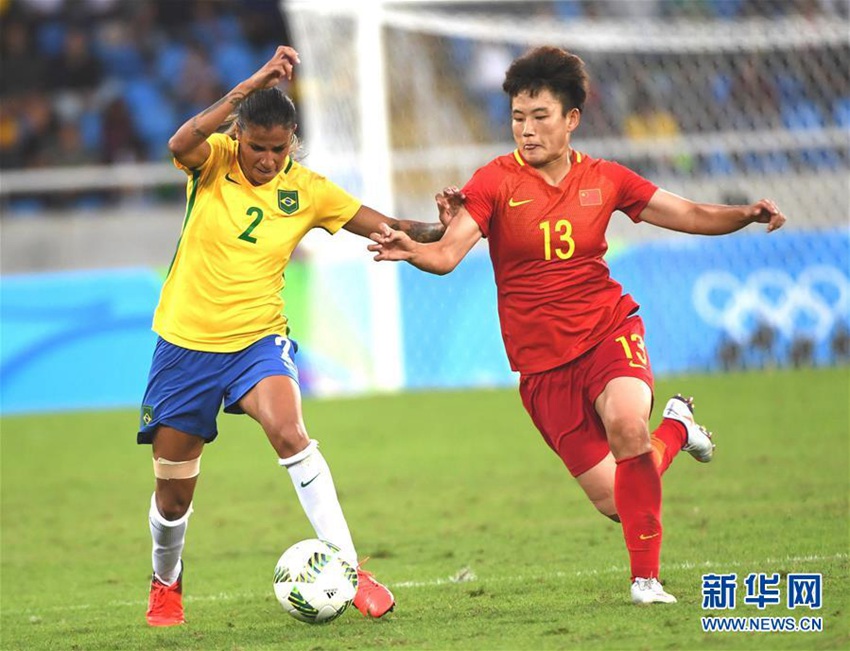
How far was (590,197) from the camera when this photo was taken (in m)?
6.41

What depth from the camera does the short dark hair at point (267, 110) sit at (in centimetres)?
621

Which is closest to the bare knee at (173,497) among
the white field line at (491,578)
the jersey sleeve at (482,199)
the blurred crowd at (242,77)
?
the white field line at (491,578)

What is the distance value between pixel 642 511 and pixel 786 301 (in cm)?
1064

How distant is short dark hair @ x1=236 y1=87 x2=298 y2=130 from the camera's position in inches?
244

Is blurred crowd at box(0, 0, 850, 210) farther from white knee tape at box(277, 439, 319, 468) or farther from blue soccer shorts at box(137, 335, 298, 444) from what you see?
white knee tape at box(277, 439, 319, 468)

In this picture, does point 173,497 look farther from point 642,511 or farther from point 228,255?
point 642,511

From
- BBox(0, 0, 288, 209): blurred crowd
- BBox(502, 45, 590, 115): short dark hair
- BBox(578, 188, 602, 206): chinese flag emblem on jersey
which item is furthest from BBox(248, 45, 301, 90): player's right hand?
BBox(0, 0, 288, 209): blurred crowd

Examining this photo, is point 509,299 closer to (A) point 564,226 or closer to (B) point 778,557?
(A) point 564,226

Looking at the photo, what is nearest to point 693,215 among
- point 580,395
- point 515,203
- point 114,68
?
point 515,203

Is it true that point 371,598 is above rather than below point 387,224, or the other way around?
below

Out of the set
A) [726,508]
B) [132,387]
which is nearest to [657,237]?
[132,387]

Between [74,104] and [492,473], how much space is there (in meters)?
13.5

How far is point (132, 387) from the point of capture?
54.6 feet

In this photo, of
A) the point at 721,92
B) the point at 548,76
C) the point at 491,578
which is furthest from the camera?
the point at 721,92
